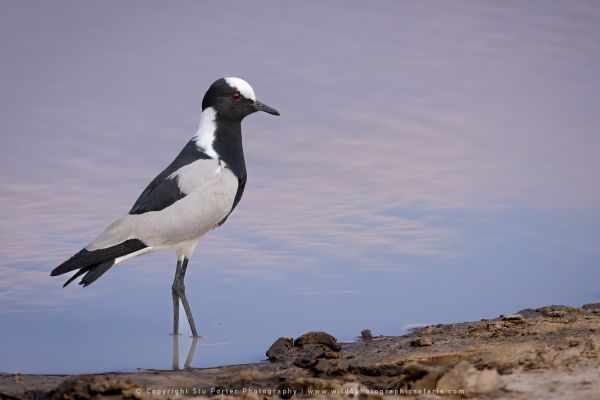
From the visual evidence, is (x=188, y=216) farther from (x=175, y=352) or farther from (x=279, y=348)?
(x=279, y=348)

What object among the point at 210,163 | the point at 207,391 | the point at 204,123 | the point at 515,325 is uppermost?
the point at 204,123

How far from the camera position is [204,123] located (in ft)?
27.8

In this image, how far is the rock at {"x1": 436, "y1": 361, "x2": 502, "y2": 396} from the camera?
4.44 meters

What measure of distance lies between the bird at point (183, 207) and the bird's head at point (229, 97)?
0.03 ft

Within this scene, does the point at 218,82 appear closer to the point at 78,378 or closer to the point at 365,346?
the point at 365,346

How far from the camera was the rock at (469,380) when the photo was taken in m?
4.44

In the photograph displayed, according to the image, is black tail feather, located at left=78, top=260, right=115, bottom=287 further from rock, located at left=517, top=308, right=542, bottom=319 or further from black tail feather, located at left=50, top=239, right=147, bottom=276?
rock, located at left=517, top=308, right=542, bottom=319

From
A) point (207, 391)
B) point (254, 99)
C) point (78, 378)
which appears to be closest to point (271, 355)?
point (207, 391)

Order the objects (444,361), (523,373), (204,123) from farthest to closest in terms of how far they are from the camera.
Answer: (204,123)
(444,361)
(523,373)

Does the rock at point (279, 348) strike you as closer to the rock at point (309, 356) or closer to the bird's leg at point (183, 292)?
the rock at point (309, 356)

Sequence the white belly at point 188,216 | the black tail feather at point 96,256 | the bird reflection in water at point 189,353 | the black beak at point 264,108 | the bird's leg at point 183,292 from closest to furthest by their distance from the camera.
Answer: the bird reflection in water at point 189,353 < the black tail feather at point 96,256 < the white belly at point 188,216 < the bird's leg at point 183,292 < the black beak at point 264,108

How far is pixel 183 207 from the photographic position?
779 centimetres

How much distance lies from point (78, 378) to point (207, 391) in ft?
2.75

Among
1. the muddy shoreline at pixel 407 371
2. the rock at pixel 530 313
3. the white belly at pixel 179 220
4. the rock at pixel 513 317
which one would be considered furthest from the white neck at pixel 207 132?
the rock at pixel 530 313
